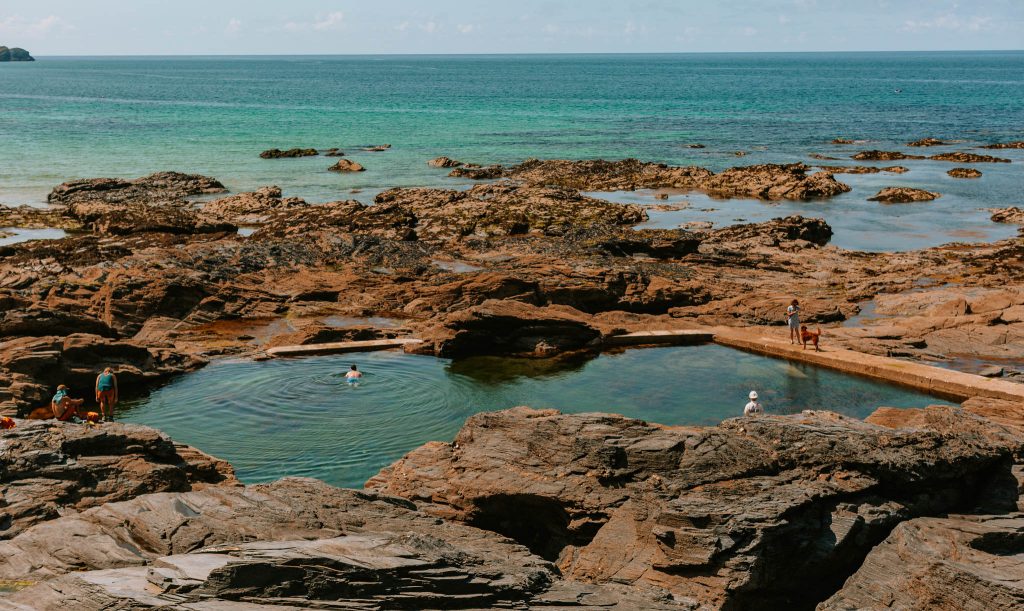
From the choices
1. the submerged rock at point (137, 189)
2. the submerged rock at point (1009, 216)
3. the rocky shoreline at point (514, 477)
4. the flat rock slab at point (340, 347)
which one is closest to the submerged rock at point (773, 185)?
the submerged rock at point (1009, 216)

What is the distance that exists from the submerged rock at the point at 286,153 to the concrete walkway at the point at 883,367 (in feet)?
208

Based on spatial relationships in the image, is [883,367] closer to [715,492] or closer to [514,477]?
[715,492]

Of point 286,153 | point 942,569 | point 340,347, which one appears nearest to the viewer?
point 942,569

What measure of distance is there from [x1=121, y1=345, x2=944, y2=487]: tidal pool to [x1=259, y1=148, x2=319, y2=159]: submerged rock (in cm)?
6068

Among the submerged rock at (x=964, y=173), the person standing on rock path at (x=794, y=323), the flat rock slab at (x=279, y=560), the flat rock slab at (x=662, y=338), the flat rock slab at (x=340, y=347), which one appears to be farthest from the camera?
the submerged rock at (x=964, y=173)

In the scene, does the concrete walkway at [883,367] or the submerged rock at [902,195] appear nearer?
the concrete walkway at [883,367]

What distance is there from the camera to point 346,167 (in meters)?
74.9

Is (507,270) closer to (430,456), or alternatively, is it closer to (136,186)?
(430,456)

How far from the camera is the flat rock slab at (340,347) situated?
27812 millimetres

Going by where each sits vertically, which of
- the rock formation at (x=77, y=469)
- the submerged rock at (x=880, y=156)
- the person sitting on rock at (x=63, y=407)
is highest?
the submerged rock at (x=880, y=156)

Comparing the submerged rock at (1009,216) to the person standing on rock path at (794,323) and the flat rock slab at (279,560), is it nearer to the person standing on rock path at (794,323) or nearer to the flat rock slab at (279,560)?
the person standing on rock path at (794,323)

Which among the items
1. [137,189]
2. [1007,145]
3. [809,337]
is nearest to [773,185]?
[809,337]

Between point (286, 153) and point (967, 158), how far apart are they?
62.9 m

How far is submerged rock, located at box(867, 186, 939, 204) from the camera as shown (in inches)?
2299
